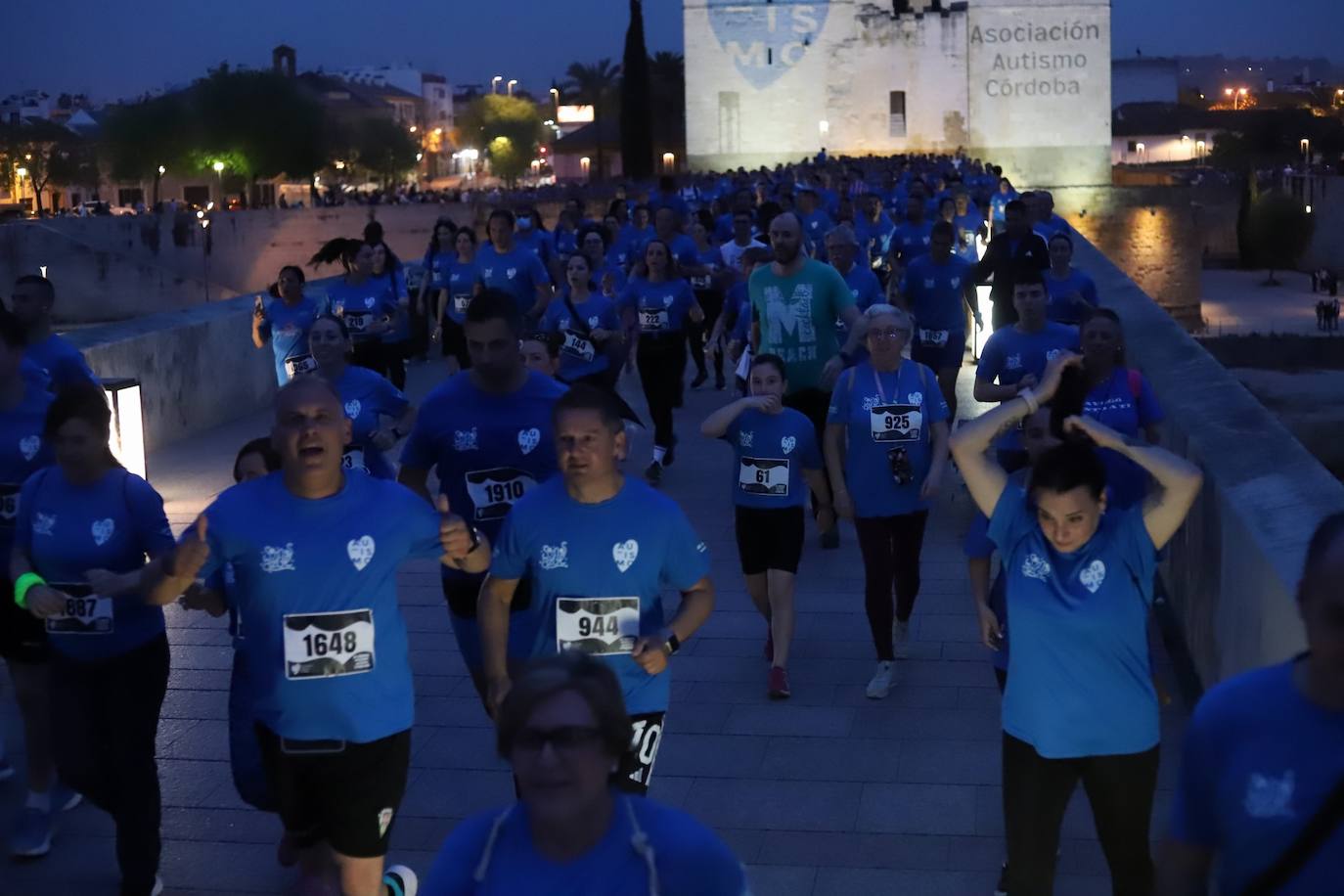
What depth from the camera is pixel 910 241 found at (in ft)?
54.0

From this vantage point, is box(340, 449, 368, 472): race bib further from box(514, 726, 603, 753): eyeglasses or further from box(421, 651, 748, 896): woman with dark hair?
box(514, 726, 603, 753): eyeglasses

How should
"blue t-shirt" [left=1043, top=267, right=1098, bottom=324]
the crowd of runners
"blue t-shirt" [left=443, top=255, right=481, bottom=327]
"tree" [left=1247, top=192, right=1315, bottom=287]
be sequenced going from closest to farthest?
1. the crowd of runners
2. "blue t-shirt" [left=1043, top=267, right=1098, bottom=324]
3. "blue t-shirt" [left=443, top=255, right=481, bottom=327]
4. "tree" [left=1247, top=192, right=1315, bottom=287]

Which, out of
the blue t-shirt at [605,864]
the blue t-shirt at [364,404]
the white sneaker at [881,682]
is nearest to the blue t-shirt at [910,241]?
the white sneaker at [881,682]

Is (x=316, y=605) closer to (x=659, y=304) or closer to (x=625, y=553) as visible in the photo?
(x=625, y=553)

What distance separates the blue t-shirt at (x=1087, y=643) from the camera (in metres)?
4.78

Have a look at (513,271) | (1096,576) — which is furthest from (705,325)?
(1096,576)

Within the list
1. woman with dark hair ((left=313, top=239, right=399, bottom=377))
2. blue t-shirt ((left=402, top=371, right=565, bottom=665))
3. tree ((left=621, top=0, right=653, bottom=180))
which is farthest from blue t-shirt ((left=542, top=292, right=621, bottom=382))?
tree ((left=621, top=0, right=653, bottom=180))

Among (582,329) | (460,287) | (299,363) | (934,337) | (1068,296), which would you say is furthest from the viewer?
(460,287)

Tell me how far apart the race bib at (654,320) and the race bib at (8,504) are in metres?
6.76

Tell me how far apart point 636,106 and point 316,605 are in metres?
55.3

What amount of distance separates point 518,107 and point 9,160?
165 feet

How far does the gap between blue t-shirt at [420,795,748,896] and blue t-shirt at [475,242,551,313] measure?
1044cm

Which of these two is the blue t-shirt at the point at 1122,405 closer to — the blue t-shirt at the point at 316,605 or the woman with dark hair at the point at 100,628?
the blue t-shirt at the point at 316,605

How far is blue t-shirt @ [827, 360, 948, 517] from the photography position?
8.02 m
